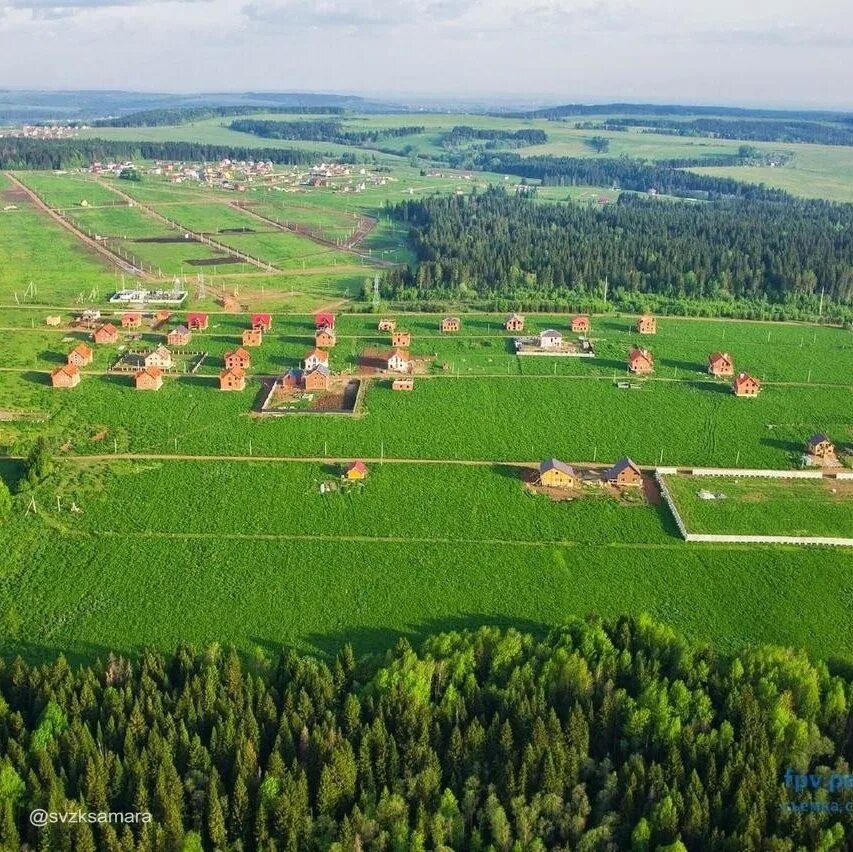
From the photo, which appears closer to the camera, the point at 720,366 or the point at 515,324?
the point at 720,366

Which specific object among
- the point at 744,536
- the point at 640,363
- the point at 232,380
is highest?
the point at 232,380

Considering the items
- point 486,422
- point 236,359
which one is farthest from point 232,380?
point 486,422

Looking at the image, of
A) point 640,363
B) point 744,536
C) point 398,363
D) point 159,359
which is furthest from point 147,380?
point 744,536

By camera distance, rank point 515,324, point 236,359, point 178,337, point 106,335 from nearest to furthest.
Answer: point 236,359 < point 106,335 < point 178,337 < point 515,324

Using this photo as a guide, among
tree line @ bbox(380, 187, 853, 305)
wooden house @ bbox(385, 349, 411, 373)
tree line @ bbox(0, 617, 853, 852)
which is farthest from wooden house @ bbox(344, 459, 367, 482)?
tree line @ bbox(380, 187, 853, 305)

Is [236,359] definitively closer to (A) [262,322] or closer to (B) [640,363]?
(A) [262,322]

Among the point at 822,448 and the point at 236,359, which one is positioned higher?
the point at 236,359

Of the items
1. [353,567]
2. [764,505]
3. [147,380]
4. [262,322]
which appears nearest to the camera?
[353,567]

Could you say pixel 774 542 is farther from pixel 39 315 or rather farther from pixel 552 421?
pixel 39 315
